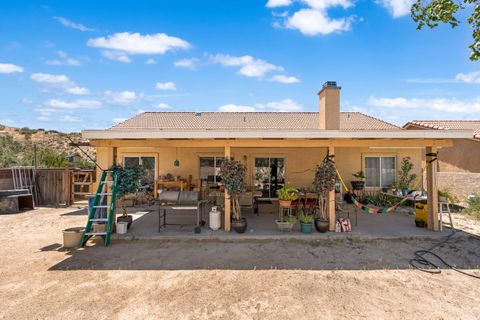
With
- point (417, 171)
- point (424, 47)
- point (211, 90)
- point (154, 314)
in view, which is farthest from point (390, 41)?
point (154, 314)

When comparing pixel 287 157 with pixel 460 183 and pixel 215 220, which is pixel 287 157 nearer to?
pixel 215 220

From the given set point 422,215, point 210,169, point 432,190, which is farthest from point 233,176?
point 210,169

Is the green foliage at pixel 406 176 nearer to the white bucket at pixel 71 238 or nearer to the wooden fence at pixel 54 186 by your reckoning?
the white bucket at pixel 71 238

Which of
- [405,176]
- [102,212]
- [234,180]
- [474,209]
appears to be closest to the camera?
[234,180]

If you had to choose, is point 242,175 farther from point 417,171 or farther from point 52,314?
point 417,171

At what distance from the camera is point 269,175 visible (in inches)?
471

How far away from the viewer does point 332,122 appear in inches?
292

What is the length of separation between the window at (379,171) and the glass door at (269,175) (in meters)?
3.97

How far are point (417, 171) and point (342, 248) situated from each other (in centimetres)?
885

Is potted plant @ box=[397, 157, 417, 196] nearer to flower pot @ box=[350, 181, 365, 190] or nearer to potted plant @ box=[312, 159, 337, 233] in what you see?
flower pot @ box=[350, 181, 365, 190]

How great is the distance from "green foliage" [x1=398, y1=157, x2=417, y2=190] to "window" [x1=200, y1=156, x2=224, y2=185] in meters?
8.01

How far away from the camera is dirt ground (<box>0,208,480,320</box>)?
338 centimetres

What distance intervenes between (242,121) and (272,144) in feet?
26.6

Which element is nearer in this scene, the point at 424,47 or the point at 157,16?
the point at 157,16
